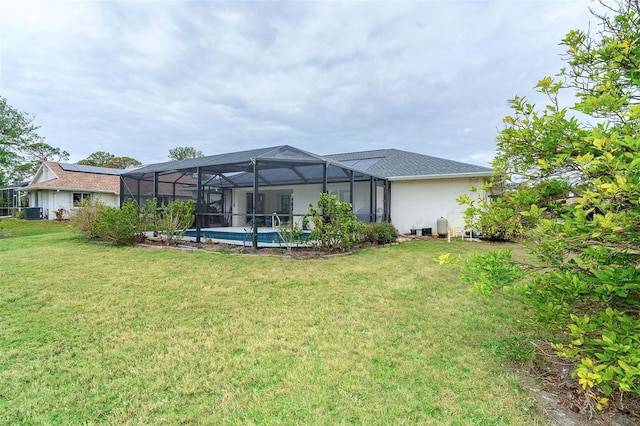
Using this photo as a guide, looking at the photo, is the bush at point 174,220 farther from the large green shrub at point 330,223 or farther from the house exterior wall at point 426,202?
the house exterior wall at point 426,202

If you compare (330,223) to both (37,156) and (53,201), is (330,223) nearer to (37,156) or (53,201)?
(53,201)

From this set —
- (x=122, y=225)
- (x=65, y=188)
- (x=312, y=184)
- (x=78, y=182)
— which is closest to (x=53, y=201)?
(x=65, y=188)

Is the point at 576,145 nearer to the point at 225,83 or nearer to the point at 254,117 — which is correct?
the point at 225,83

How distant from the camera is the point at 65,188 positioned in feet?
77.4

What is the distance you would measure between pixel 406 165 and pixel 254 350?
1505 centimetres

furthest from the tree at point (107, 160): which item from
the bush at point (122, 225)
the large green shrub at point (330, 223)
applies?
the large green shrub at point (330, 223)

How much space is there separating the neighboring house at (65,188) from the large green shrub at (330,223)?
2080cm

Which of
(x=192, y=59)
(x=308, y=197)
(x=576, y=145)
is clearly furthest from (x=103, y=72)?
(x=576, y=145)

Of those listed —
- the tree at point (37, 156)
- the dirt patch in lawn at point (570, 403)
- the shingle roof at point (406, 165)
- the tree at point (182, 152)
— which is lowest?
the dirt patch in lawn at point (570, 403)

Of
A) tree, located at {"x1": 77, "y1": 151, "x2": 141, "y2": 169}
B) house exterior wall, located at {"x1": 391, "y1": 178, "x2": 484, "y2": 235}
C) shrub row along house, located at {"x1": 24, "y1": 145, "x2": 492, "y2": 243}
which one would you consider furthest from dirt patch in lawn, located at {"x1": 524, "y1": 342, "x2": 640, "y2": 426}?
tree, located at {"x1": 77, "y1": 151, "x2": 141, "y2": 169}

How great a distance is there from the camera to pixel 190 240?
11812mm

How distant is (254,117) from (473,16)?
16.4 metres

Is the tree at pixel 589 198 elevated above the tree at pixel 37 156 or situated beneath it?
situated beneath

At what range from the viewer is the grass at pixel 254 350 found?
2371 millimetres
